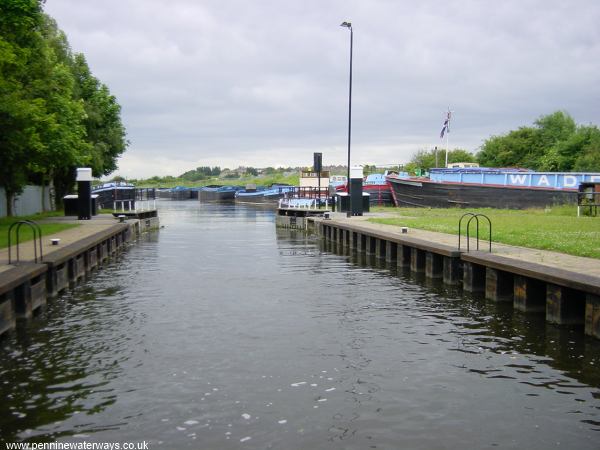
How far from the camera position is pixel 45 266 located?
1445 centimetres

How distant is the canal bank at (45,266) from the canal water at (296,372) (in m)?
0.43

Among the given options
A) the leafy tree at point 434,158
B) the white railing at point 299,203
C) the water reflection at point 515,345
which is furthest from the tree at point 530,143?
the water reflection at point 515,345

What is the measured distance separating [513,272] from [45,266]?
1032 cm

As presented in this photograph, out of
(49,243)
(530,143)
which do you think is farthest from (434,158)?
(49,243)

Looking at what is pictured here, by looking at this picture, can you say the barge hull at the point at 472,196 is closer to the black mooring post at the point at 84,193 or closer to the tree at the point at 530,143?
the black mooring post at the point at 84,193

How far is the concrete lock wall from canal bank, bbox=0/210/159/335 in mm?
11453

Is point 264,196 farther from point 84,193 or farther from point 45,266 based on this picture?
point 45,266

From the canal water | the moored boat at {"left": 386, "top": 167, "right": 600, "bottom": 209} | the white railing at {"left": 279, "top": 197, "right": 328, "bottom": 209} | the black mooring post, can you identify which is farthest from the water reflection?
the white railing at {"left": 279, "top": 197, "right": 328, "bottom": 209}

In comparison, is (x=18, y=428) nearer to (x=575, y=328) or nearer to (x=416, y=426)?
(x=416, y=426)

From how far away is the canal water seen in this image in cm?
724

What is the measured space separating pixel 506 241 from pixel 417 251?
8.95 ft

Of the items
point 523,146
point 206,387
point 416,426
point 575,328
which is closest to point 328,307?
point 575,328

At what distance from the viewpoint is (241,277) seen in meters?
19.2

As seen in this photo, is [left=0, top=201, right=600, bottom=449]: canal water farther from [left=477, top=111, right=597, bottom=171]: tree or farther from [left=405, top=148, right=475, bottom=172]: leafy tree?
[left=405, top=148, right=475, bottom=172]: leafy tree
